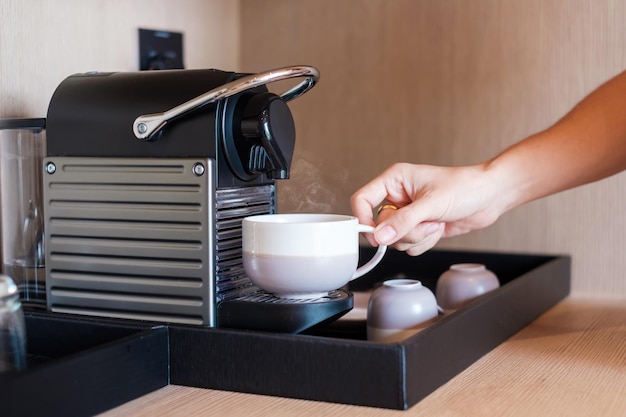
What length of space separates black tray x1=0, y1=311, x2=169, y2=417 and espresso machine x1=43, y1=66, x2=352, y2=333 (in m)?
0.05

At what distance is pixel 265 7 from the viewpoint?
1.74 m

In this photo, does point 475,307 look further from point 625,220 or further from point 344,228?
point 625,220

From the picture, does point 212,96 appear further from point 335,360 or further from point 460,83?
point 460,83

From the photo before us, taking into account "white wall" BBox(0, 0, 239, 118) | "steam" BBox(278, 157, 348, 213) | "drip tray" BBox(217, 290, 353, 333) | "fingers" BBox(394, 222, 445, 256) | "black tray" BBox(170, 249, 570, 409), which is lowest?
"black tray" BBox(170, 249, 570, 409)

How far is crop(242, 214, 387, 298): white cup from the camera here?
86 cm

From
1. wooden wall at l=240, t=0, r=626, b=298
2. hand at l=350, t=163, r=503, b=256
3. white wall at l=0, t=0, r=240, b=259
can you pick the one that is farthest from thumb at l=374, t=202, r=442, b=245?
white wall at l=0, t=0, r=240, b=259

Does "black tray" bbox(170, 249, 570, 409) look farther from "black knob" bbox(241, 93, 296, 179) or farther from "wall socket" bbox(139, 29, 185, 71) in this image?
"wall socket" bbox(139, 29, 185, 71)

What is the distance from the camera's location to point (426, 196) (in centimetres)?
102

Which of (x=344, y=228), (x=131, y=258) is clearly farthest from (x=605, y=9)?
(x=131, y=258)

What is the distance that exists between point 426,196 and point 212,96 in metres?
0.30

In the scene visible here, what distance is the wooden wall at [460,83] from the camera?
1476mm

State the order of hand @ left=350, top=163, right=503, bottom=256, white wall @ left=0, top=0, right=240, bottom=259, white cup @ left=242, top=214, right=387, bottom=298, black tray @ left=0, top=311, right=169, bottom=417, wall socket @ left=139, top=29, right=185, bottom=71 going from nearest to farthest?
black tray @ left=0, top=311, right=169, bottom=417
white cup @ left=242, top=214, right=387, bottom=298
hand @ left=350, top=163, right=503, bottom=256
white wall @ left=0, top=0, right=240, bottom=259
wall socket @ left=139, top=29, right=185, bottom=71

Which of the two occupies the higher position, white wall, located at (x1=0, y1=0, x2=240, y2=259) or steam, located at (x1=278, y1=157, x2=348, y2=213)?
white wall, located at (x1=0, y1=0, x2=240, y2=259)

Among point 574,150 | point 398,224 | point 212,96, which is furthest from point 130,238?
point 574,150
